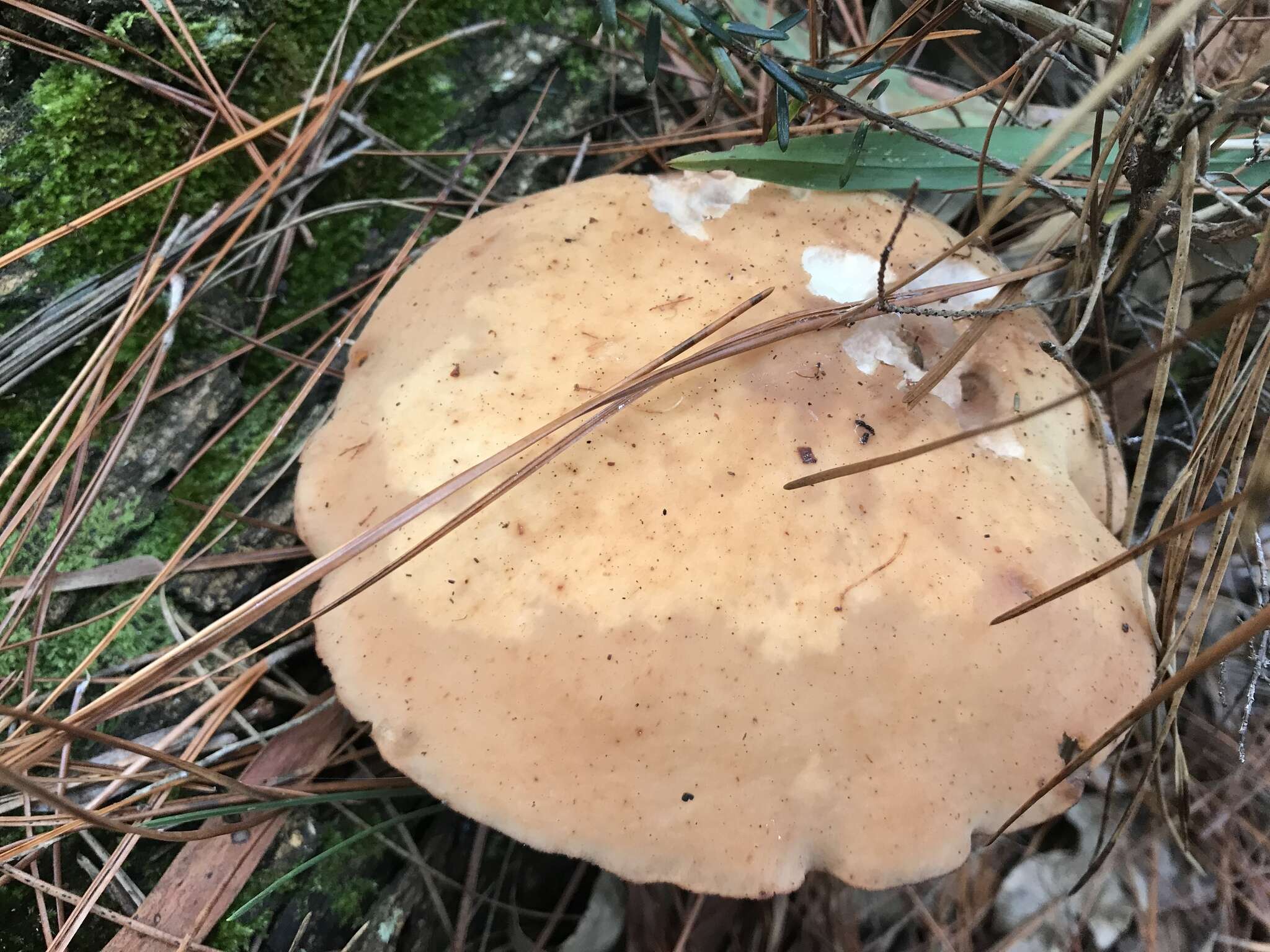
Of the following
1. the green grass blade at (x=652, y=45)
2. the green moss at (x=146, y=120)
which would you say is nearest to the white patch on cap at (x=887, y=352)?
the green grass blade at (x=652, y=45)

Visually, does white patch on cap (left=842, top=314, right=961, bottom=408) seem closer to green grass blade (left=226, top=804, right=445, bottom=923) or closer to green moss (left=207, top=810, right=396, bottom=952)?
green grass blade (left=226, top=804, right=445, bottom=923)

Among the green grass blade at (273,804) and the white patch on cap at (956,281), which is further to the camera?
the white patch on cap at (956,281)

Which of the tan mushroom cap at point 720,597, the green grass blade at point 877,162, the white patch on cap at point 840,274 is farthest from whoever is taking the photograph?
the green grass blade at point 877,162

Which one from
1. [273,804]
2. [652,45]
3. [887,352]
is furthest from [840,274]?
[273,804]

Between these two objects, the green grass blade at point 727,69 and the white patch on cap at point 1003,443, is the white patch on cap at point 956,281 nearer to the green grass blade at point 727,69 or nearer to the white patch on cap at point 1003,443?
the white patch on cap at point 1003,443

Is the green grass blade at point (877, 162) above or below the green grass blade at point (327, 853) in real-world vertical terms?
above
